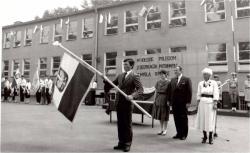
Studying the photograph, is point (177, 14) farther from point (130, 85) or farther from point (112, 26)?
point (130, 85)

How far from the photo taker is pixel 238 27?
18.2 m

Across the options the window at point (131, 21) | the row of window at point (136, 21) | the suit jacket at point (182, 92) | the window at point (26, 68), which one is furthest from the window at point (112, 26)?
the suit jacket at point (182, 92)

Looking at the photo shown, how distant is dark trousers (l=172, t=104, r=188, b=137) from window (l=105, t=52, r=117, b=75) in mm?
16621

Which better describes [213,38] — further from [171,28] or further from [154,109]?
[154,109]

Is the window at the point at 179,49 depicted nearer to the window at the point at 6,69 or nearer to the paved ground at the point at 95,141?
the paved ground at the point at 95,141

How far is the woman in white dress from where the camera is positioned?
671 centimetres

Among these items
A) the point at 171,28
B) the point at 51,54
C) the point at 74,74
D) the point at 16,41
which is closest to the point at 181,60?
the point at 171,28

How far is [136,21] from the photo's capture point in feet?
75.8

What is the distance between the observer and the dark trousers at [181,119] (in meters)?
7.29

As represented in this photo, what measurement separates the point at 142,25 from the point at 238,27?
24.5 feet

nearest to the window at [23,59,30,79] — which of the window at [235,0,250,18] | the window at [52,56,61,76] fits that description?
the window at [52,56,61,76]

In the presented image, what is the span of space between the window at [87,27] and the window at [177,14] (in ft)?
26.4

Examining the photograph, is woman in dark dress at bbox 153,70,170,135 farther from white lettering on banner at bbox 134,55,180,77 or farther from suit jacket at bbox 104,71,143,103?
white lettering on banner at bbox 134,55,180,77

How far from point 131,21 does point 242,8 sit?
884cm
